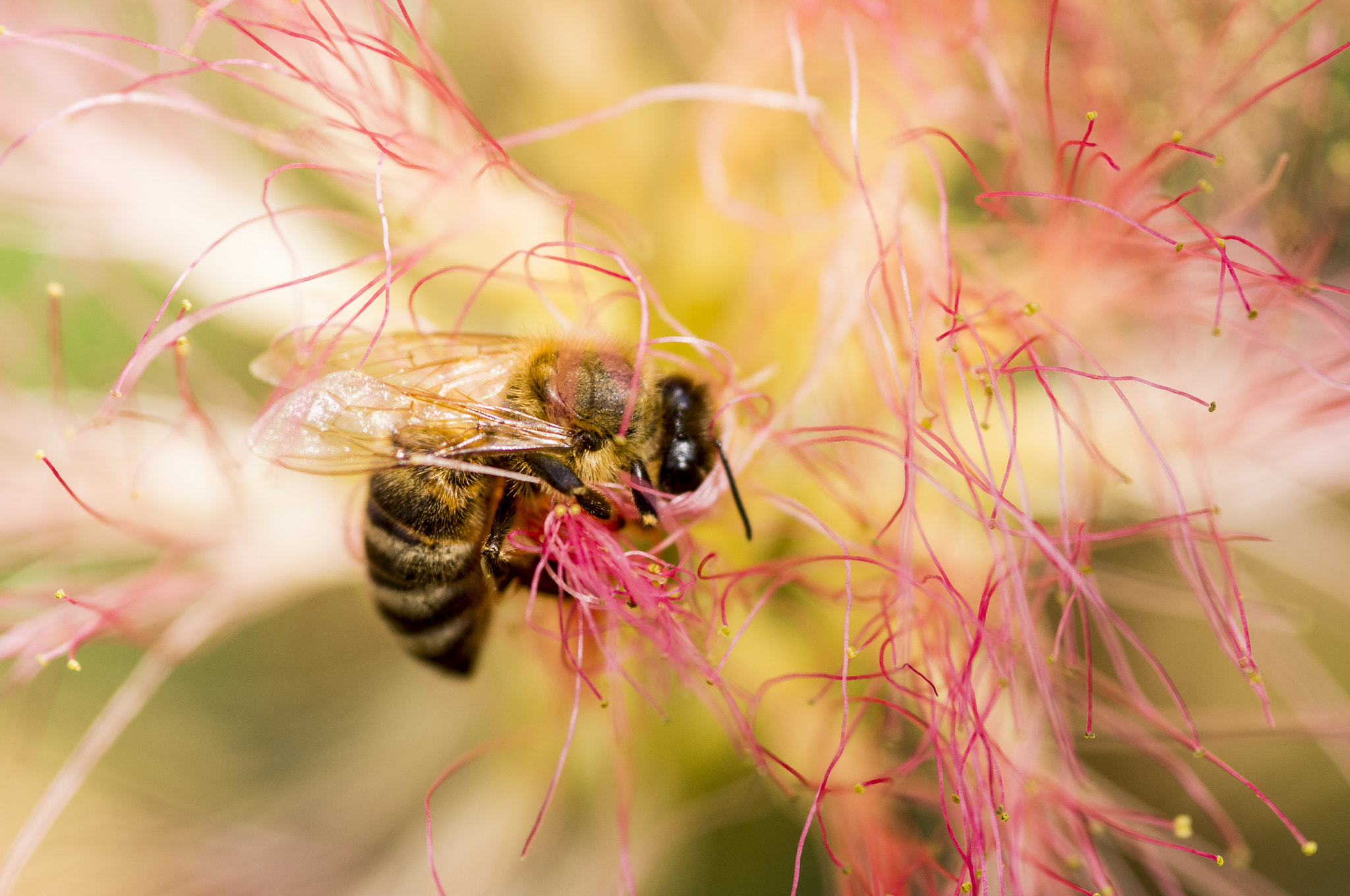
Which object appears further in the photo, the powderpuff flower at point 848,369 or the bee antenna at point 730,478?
the powderpuff flower at point 848,369

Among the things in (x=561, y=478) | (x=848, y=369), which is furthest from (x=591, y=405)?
(x=848, y=369)

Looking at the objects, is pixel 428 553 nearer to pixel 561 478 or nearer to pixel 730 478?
pixel 561 478

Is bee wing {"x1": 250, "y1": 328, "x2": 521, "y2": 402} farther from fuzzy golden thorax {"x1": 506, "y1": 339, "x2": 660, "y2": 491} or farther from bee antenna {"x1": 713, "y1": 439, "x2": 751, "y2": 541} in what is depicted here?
bee antenna {"x1": 713, "y1": 439, "x2": 751, "y2": 541}

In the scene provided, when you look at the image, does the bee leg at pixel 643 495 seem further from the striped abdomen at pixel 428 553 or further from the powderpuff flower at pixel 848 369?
the striped abdomen at pixel 428 553

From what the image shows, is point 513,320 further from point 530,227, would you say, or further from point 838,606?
point 838,606

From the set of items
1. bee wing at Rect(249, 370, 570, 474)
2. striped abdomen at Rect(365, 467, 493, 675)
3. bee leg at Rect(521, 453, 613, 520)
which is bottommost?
striped abdomen at Rect(365, 467, 493, 675)

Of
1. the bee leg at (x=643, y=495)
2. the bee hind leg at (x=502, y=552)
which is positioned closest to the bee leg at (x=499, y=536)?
the bee hind leg at (x=502, y=552)

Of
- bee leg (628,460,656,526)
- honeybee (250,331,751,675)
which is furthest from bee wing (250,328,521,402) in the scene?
bee leg (628,460,656,526)
